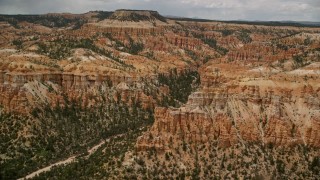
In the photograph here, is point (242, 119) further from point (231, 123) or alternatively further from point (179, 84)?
point (179, 84)

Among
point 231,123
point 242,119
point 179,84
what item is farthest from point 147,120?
point 231,123

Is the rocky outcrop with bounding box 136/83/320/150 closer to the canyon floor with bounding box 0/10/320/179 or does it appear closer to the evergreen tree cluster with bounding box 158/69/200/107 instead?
the canyon floor with bounding box 0/10/320/179

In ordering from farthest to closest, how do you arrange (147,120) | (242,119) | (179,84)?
(179,84) → (147,120) → (242,119)

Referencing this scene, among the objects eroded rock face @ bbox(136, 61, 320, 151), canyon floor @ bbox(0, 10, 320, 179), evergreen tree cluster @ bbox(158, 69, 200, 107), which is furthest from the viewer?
evergreen tree cluster @ bbox(158, 69, 200, 107)

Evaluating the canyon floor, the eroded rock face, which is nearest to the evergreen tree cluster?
the canyon floor

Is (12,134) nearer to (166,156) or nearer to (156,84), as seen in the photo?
(166,156)

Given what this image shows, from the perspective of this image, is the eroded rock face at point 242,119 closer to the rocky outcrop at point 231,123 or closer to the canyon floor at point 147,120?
the rocky outcrop at point 231,123

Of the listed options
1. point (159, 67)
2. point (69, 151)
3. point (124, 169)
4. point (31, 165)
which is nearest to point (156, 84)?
point (159, 67)

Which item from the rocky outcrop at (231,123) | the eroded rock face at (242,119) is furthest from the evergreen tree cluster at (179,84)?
the rocky outcrop at (231,123)
